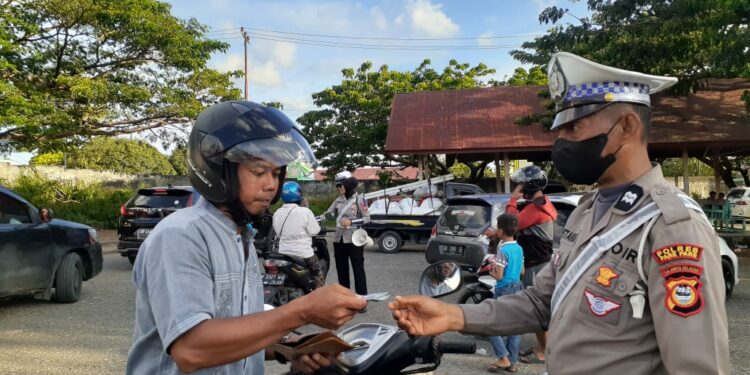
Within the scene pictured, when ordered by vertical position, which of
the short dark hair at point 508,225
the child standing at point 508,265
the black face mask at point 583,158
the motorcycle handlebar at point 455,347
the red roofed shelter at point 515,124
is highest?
the red roofed shelter at point 515,124

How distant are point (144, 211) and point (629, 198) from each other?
33.4 ft

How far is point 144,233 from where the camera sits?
33.8 feet

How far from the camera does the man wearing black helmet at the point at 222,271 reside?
1418 millimetres

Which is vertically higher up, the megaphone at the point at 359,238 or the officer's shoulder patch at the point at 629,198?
the officer's shoulder patch at the point at 629,198

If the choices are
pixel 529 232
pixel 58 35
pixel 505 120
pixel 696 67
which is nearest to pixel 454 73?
pixel 505 120

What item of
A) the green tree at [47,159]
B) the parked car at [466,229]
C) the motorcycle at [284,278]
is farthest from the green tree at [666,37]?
the green tree at [47,159]

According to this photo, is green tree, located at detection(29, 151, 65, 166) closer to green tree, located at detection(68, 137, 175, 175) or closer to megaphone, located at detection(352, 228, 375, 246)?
green tree, located at detection(68, 137, 175, 175)

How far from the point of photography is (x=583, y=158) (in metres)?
1.90

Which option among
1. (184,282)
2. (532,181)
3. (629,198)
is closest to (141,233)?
(532,181)

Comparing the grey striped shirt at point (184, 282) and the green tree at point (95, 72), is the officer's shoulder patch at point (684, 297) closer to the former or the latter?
the grey striped shirt at point (184, 282)

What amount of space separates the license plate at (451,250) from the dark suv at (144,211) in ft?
14.9

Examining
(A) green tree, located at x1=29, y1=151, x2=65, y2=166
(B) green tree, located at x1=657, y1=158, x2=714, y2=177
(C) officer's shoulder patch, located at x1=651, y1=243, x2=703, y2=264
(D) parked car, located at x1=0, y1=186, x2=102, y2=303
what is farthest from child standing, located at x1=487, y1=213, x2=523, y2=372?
(B) green tree, located at x1=657, y1=158, x2=714, y2=177

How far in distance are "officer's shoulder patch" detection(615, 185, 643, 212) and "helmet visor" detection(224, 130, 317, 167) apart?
101 cm

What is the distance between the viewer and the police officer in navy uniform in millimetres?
1420
